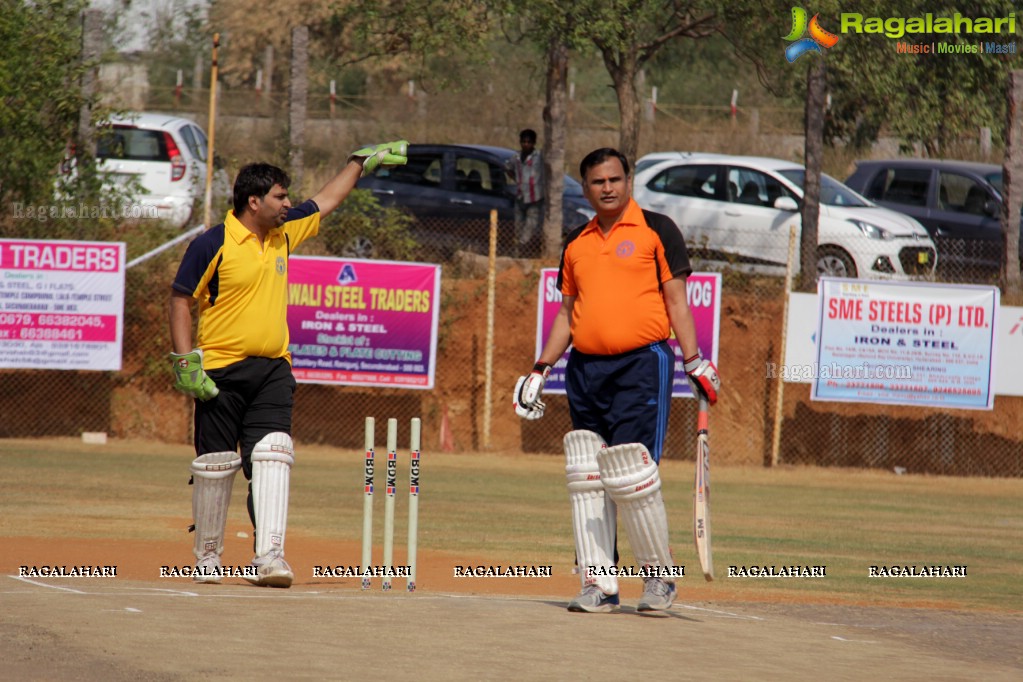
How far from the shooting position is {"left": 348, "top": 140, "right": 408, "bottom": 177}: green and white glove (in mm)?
7910

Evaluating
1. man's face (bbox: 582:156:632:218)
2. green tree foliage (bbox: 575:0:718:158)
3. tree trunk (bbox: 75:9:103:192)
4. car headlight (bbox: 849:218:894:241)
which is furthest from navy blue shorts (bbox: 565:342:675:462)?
tree trunk (bbox: 75:9:103:192)

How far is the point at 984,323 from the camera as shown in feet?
59.2

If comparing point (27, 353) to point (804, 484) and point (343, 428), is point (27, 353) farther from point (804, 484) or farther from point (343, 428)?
point (804, 484)

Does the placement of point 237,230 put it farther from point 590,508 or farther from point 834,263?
point 834,263

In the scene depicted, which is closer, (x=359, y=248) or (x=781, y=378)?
(x=781, y=378)

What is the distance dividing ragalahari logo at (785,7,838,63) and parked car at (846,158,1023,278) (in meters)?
3.26

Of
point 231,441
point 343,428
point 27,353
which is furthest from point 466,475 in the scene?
point 231,441

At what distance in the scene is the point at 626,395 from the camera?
22.5 feet

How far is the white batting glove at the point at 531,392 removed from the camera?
7.20 m

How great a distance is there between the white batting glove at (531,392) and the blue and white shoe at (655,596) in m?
0.98

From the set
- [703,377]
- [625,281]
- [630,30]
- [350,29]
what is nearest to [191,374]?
[625,281]

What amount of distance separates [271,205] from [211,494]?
154cm

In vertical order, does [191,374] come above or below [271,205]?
below

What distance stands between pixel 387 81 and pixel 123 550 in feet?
115
